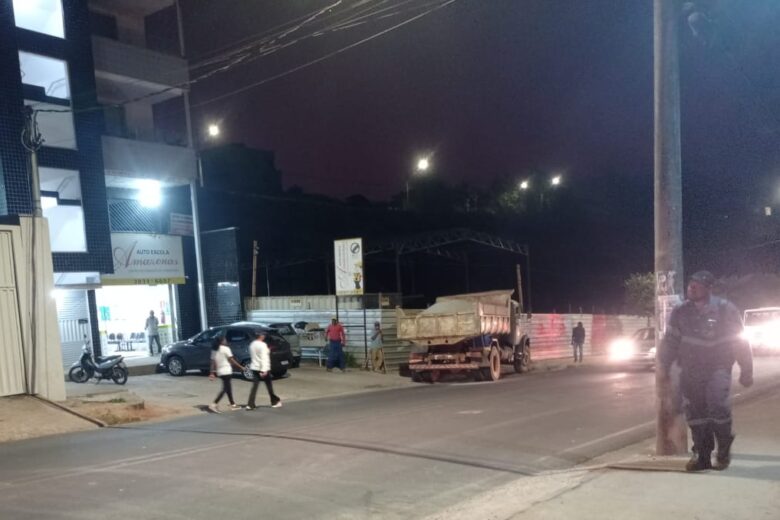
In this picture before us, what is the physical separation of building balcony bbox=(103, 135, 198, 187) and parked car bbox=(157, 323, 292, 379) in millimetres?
6294

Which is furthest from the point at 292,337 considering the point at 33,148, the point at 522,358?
the point at 33,148

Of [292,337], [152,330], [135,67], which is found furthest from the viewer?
[152,330]

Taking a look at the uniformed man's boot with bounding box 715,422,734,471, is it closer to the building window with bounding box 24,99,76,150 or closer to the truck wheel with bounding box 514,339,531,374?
the truck wheel with bounding box 514,339,531,374

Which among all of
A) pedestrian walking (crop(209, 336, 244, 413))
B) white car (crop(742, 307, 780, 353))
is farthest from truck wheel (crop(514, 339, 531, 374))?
pedestrian walking (crop(209, 336, 244, 413))

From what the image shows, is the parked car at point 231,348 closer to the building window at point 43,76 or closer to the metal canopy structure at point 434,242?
the building window at point 43,76

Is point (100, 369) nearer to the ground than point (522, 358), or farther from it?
farther from it

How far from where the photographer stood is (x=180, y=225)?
24734mm

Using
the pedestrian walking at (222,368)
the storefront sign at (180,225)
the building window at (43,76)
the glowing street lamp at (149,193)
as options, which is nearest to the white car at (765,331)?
the pedestrian walking at (222,368)

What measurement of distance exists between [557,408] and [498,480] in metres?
5.80

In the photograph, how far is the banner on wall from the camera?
74.8 ft

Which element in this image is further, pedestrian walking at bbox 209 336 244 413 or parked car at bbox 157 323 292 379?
parked car at bbox 157 323 292 379

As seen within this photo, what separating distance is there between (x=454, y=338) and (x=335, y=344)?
4682 millimetres

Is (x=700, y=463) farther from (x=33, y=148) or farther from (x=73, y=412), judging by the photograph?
(x=33, y=148)

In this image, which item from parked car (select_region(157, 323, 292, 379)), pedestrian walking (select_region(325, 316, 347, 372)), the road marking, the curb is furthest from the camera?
pedestrian walking (select_region(325, 316, 347, 372))
